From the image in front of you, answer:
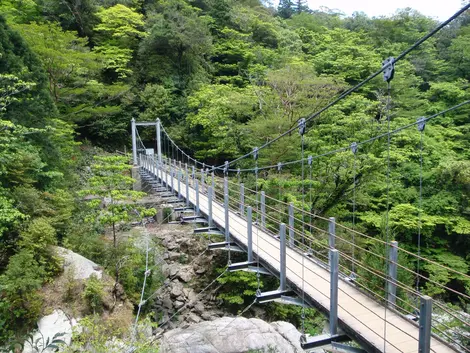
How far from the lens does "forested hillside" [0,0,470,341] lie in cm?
593

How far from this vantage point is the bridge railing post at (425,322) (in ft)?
5.17

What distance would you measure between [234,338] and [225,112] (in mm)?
6596

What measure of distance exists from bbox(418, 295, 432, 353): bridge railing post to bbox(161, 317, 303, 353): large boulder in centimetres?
417

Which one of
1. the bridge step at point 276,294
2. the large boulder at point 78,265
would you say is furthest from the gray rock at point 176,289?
the bridge step at point 276,294

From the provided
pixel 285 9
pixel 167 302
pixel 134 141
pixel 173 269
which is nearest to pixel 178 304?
pixel 167 302

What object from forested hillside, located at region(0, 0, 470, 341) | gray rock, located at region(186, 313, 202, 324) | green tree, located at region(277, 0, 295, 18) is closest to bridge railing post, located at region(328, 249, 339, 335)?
forested hillside, located at region(0, 0, 470, 341)

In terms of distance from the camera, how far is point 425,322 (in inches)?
62.4

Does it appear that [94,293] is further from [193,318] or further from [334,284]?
[334,284]

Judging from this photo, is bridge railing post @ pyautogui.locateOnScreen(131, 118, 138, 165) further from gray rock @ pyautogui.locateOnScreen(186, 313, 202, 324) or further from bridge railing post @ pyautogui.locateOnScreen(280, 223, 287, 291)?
bridge railing post @ pyautogui.locateOnScreen(280, 223, 287, 291)

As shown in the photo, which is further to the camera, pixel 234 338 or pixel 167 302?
pixel 167 302

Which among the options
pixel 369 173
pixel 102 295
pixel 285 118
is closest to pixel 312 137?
pixel 285 118

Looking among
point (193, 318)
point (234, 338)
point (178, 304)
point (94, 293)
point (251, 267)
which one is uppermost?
point (251, 267)

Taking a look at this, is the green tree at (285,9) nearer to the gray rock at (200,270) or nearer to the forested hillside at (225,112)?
the forested hillside at (225,112)

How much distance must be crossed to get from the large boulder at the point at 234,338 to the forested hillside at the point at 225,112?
1452 millimetres
